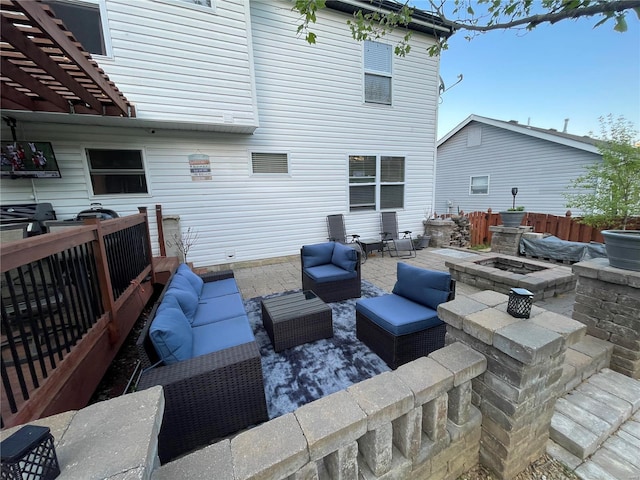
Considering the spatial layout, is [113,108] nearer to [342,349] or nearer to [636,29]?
[342,349]

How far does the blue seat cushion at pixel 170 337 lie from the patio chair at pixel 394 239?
5.27m

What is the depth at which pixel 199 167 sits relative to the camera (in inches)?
196

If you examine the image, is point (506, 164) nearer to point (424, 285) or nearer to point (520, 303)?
point (424, 285)

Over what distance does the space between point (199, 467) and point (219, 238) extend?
4897 millimetres

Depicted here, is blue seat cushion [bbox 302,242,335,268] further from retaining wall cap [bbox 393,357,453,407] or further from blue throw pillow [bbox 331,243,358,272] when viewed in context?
retaining wall cap [bbox 393,357,453,407]

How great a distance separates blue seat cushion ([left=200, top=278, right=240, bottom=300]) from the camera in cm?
315

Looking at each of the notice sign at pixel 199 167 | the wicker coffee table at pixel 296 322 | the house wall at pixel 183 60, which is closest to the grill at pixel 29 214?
the house wall at pixel 183 60

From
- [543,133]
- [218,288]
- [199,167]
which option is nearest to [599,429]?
[218,288]

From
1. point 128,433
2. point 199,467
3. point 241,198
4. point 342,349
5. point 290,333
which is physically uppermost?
point 241,198

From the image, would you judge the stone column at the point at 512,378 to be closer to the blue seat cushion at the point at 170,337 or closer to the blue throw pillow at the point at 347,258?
the blue seat cushion at the point at 170,337

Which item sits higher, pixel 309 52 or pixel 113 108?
pixel 309 52

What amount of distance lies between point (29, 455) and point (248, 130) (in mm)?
5138

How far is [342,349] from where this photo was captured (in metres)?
2.62

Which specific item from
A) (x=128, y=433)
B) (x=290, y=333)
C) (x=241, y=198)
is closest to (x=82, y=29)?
(x=241, y=198)
